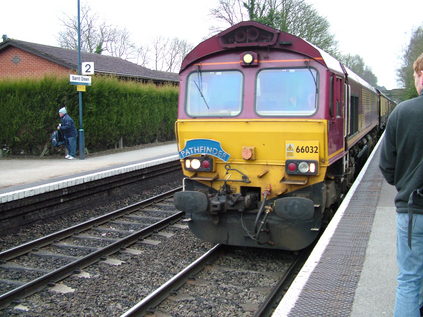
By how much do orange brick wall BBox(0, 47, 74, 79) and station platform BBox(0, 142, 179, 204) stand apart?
28.7ft

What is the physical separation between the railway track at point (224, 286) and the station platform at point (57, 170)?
4140mm

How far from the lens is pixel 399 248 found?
2.91 m

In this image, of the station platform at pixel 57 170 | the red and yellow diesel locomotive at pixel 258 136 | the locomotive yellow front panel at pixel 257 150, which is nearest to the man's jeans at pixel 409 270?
the red and yellow diesel locomotive at pixel 258 136

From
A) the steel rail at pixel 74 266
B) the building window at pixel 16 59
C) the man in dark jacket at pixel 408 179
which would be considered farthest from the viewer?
the building window at pixel 16 59

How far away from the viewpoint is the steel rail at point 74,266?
17.6 ft

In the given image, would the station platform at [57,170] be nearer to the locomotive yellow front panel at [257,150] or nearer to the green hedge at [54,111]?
the green hedge at [54,111]

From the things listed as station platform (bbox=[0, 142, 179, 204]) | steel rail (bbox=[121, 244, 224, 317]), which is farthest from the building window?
steel rail (bbox=[121, 244, 224, 317])

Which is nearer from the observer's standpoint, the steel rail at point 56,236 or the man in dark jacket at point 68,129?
the steel rail at point 56,236

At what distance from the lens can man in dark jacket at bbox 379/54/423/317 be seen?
2.74 metres

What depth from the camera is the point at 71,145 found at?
580 inches

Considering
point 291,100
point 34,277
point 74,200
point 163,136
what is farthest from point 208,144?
point 163,136

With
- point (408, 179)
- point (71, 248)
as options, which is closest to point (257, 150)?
point (408, 179)

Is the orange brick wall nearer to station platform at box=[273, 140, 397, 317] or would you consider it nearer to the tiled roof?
the tiled roof

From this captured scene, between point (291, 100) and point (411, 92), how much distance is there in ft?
138
